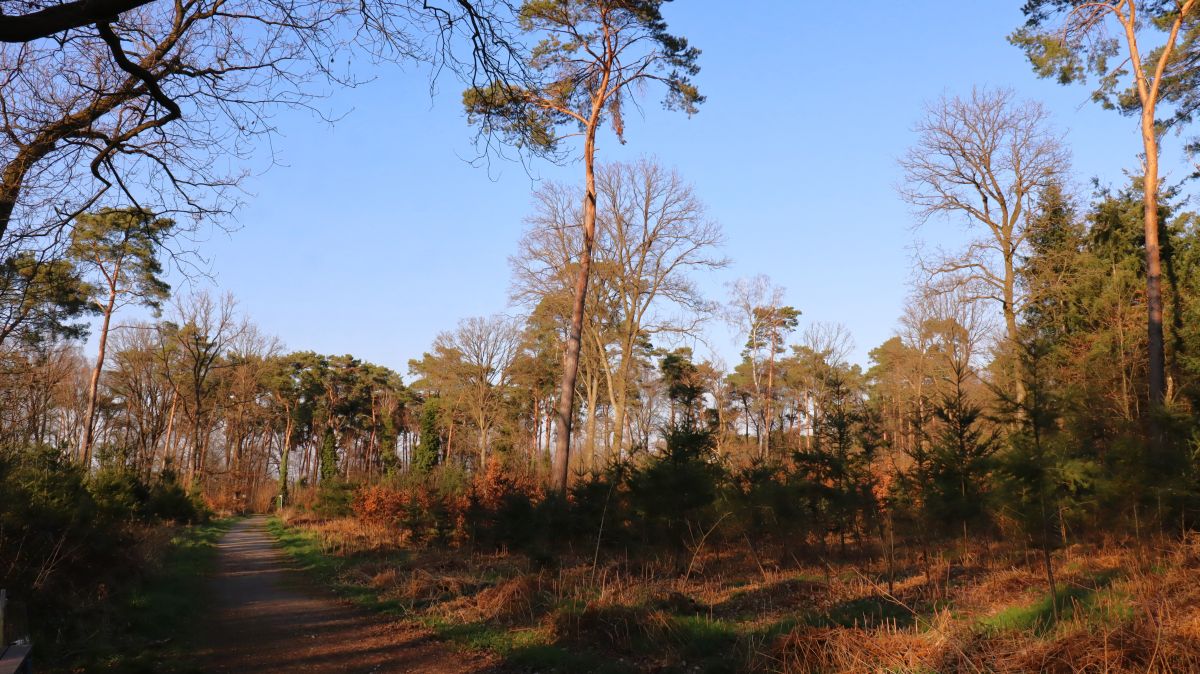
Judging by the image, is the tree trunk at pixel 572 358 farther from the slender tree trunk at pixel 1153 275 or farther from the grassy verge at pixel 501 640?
the slender tree trunk at pixel 1153 275

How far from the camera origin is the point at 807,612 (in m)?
8.70

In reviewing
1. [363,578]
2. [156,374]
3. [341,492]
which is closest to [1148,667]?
[363,578]

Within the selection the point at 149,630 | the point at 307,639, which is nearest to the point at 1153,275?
the point at 307,639

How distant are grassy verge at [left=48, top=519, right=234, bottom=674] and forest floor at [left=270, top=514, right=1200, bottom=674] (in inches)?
95.5

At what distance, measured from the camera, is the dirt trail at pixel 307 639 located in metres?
7.68

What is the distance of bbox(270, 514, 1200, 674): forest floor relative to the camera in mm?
5184

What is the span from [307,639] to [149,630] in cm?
206

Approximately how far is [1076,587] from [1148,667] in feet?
18.3

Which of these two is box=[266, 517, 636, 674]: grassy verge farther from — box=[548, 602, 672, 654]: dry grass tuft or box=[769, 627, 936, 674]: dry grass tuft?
box=[769, 627, 936, 674]: dry grass tuft

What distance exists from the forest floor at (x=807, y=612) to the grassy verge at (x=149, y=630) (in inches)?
95.5

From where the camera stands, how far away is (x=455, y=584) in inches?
446

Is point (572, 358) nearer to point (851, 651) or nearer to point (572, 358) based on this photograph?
point (572, 358)

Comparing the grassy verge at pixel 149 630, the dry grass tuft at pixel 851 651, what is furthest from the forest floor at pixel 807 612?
the grassy verge at pixel 149 630

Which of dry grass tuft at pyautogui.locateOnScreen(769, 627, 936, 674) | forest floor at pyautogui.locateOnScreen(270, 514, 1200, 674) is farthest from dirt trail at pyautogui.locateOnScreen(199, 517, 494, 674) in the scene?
dry grass tuft at pyautogui.locateOnScreen(769, 627, 936, 674)
